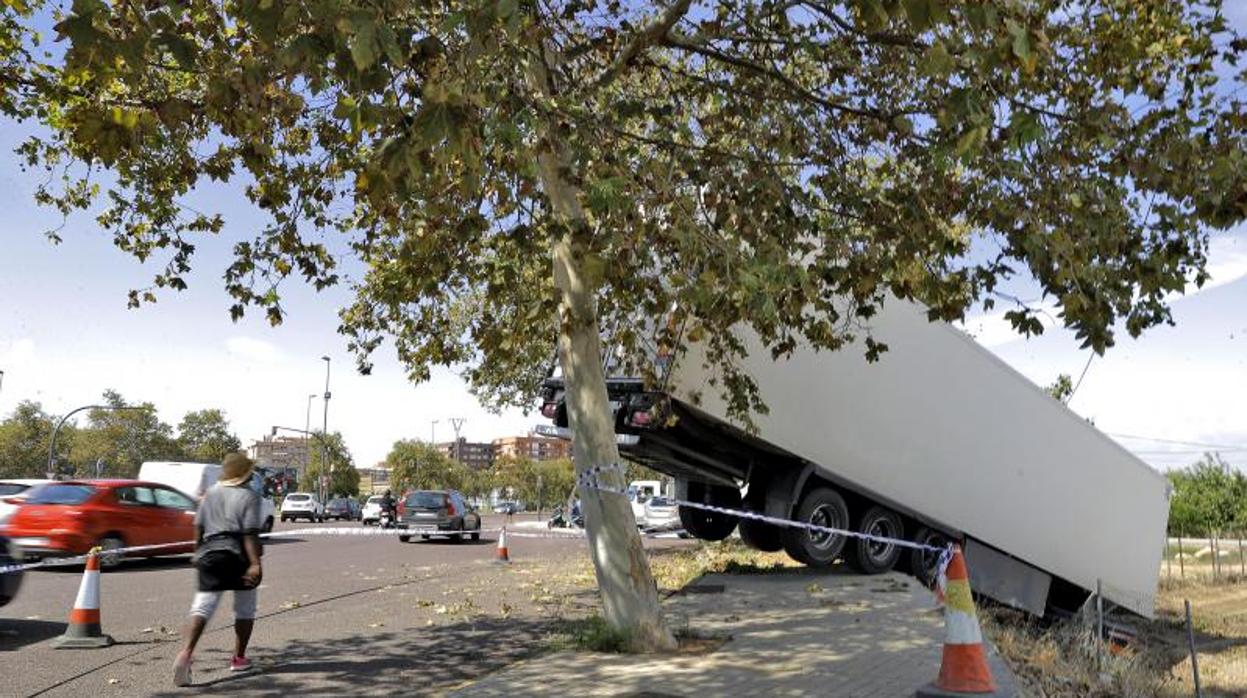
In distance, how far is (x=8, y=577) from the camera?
8008 mm

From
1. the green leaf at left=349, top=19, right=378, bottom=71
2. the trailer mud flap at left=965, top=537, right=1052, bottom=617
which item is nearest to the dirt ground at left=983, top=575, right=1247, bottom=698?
the trailer mud flap at left=965, top=537, right=1052, bottom=617

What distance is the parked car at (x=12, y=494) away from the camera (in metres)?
13.5

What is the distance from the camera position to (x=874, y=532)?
39.6 ft

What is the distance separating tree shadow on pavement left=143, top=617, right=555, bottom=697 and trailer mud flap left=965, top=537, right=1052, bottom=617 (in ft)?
20.0

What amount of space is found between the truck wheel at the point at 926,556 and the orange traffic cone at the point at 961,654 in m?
7.29

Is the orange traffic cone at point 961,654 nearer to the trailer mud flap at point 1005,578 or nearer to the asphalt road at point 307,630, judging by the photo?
the asphalt road at point 307,630

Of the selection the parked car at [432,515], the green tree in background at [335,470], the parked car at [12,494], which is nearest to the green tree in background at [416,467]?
the green tree in background at [335,470]

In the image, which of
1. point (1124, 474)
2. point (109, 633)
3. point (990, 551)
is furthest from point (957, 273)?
point (109, 633)

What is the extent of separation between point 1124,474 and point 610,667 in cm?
983

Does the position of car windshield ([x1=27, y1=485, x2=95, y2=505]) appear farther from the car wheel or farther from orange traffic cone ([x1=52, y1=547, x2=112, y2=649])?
orange traffic cone ([x1=52, y1=547, x2=112, y2=649])

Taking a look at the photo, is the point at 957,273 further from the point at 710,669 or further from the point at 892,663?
the point at 710,669

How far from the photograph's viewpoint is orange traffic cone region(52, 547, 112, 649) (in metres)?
7.57

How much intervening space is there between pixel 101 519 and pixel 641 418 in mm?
8697

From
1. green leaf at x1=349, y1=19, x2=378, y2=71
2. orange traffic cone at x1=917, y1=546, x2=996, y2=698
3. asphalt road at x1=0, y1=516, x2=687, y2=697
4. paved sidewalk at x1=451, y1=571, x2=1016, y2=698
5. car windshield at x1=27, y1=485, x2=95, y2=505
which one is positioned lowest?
asphalt road at x1=0, y1=516, x2=687, y2=697
